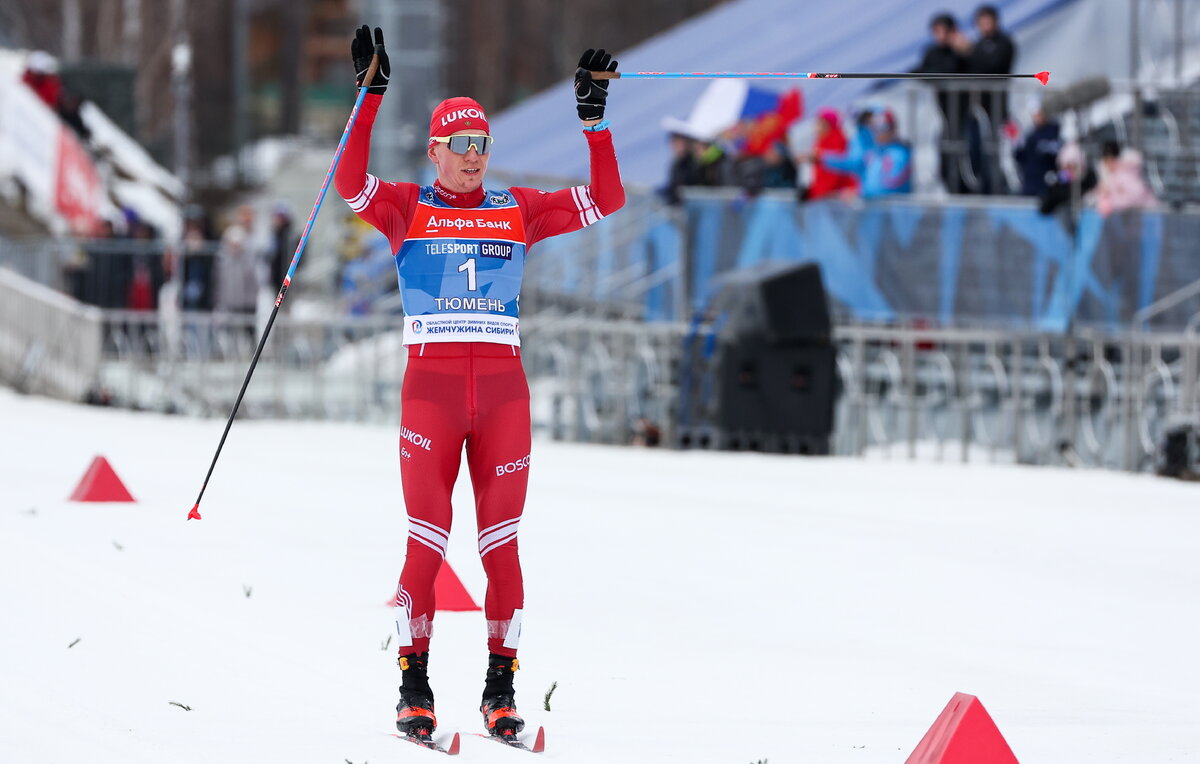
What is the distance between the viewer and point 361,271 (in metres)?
24.8

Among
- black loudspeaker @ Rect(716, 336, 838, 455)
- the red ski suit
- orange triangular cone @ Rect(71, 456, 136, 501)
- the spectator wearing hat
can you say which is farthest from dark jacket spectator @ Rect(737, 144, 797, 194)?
the red ski suit

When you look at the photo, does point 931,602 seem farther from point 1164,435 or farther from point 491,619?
point 1164,435

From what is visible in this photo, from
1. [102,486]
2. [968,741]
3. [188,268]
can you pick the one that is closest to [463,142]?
[968,741]

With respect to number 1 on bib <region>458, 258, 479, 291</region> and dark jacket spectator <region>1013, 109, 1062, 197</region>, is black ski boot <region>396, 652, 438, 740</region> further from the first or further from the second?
dark jacket spectator <region>1013, 109, 1062, 197</region>

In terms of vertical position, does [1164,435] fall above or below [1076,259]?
below

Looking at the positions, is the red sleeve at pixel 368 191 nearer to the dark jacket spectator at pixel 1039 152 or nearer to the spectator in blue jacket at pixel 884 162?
the dark jacket spectator at pixel 1039 152

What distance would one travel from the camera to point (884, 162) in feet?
53.6

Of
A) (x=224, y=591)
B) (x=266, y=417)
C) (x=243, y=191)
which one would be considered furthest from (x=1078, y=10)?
(x=243, y=191)

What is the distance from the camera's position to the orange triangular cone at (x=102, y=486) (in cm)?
1148

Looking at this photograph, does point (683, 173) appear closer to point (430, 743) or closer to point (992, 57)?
point (992, 57)

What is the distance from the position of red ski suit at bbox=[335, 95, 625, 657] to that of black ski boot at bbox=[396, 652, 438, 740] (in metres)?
0.06

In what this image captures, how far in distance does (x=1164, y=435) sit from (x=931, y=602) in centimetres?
506

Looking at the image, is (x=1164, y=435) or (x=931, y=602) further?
(x=1164, y=435)

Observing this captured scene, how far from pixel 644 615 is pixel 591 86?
283 centimetres
